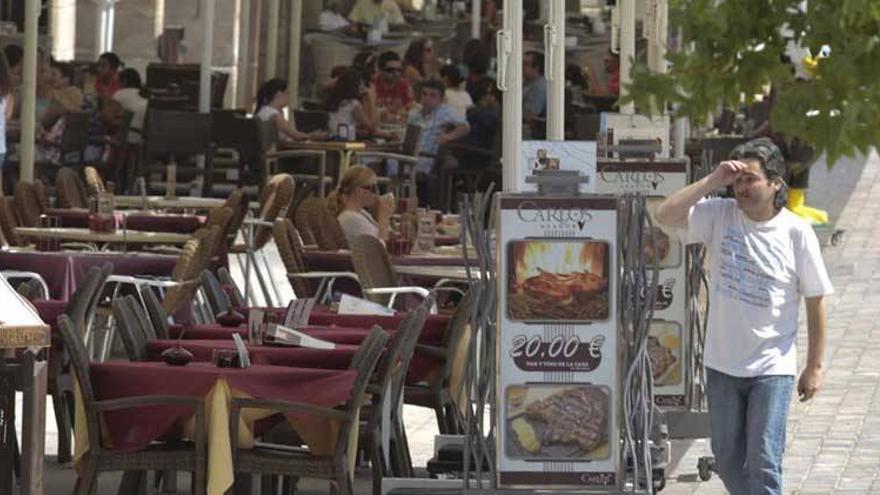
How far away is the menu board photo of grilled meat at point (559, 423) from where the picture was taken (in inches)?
354

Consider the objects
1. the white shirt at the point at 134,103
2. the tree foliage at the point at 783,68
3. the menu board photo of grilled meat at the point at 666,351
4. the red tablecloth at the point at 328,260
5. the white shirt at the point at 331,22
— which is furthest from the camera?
the white shirt at the point at 331,22

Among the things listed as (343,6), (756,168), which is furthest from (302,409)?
(343,6)

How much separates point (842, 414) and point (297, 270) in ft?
9.50

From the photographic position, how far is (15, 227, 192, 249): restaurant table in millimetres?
14711

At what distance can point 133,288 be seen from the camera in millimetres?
13922

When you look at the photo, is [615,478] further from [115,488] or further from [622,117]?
[622,117]

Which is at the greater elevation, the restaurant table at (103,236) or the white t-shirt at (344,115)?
the white t-shirt at (344,115)

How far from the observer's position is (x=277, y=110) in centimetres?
2561

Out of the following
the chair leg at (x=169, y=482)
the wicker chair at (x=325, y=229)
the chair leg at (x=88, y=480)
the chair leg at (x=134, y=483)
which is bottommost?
the chair leg at (x=169, y=482)

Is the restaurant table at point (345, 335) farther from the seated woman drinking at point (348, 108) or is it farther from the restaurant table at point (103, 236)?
the seated woman drinking at point (348, 108)

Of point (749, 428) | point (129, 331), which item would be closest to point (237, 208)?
point (129, 331)

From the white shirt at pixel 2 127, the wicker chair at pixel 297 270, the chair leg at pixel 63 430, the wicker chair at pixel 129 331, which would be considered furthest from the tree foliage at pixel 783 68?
the white shirt at pixel 2 127

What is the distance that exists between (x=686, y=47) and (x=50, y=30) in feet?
93.6

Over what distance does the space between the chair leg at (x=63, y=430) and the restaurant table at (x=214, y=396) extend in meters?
2.24
